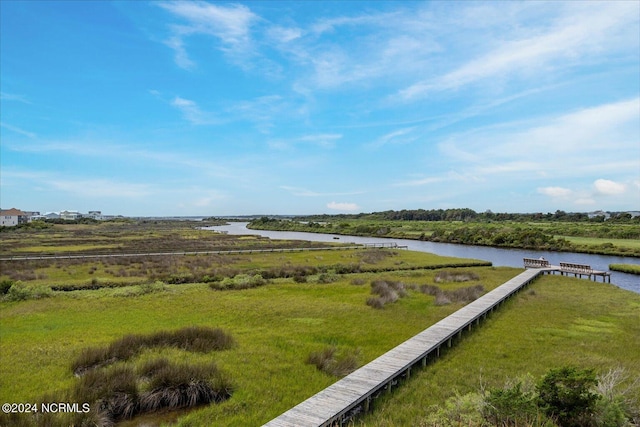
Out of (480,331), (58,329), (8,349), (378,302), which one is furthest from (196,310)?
(480,331)

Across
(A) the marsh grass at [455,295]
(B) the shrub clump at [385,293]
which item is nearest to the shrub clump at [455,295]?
(A) the marsh grass at [455,295]

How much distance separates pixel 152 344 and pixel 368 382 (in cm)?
811

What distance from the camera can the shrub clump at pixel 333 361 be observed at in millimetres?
11242

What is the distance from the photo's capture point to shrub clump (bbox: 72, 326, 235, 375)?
37.4 feet

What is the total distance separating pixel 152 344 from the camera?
43.3 feet

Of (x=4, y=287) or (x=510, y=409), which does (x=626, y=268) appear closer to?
(x=510, y=409)

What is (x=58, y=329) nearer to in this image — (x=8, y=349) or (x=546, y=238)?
(x=8, y=349)

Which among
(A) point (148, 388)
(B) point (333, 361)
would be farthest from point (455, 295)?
(A) point (148, 388)

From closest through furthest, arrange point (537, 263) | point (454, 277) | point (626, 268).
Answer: point (454, 277)
point (626, 268)
point (537, 263)

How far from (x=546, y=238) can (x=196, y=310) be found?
64067mm

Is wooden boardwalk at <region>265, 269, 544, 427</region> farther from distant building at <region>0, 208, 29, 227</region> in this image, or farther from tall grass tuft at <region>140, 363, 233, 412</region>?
distant building at <region>0, 208, 29, 227</region>

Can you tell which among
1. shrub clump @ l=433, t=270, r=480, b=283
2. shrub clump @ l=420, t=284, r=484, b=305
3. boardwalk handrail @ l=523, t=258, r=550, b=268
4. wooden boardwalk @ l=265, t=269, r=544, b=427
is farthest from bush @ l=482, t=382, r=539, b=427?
boardwalk handrail @ l=523, t=258, r=550, b=268

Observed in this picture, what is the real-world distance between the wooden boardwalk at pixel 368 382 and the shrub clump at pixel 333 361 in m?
0.93

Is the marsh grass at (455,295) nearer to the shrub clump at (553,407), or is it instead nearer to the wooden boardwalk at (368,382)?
the wooden boardwalk at (368,382)
